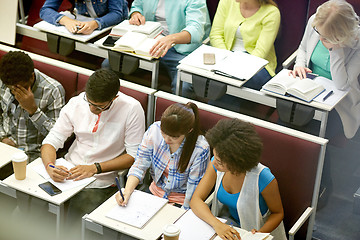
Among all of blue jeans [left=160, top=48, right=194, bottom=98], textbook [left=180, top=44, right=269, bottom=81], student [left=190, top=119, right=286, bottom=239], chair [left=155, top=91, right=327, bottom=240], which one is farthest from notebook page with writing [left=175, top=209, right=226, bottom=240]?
blue jeans [left=160, top=48, right=194, bottom=98]

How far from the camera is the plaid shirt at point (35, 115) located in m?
3.41

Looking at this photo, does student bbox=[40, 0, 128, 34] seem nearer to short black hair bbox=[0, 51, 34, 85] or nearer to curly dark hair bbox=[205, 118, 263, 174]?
short black hair bbox=[0, 51, 34, 85]

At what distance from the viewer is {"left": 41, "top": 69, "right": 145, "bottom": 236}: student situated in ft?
10.1

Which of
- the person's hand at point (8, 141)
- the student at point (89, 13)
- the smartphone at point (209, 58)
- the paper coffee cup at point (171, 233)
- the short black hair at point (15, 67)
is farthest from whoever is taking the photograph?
the student at point (89, 13)

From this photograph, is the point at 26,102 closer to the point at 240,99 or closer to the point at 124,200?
the point at 124,200

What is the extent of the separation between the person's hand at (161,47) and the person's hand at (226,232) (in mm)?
1412

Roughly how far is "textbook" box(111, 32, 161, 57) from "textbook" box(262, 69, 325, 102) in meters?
0.80

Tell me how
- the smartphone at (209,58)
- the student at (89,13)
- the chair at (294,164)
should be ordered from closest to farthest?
the chair at (294,164), the smartphone at (209,58), the student at (89,13)

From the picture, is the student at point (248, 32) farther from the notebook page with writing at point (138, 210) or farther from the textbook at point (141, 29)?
the notebook page with writing at point (138, 210)

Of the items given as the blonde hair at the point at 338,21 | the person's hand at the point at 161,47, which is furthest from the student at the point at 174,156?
the blonde hair at the point at 338,21

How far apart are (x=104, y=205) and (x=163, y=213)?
0.88ft

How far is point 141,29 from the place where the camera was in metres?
3.95

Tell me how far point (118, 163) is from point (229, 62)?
3.19 feet

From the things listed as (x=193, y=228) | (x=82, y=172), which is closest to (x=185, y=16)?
(x=82, y=172)
